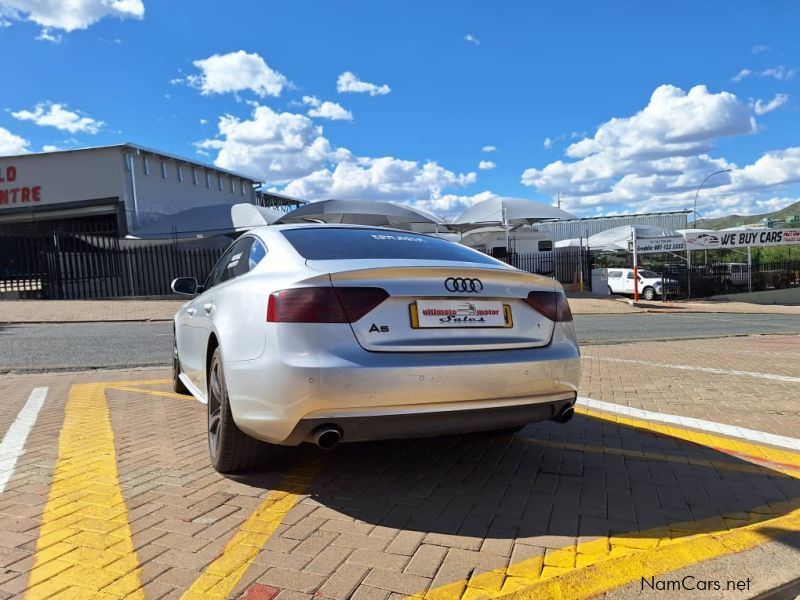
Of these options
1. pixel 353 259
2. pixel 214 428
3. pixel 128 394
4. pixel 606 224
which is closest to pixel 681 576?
pixel 353 259

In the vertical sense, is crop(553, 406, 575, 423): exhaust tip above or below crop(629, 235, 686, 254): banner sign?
below

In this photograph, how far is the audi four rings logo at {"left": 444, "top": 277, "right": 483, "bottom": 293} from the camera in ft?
9.72

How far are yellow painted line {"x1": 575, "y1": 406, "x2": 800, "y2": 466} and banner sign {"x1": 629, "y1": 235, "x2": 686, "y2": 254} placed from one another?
1925 cm

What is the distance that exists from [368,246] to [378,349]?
96 cm

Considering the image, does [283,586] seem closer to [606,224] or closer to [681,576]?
[681,576]

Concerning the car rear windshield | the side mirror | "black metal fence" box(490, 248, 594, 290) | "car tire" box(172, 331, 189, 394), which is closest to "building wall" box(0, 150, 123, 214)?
"black metal fence" box(490, 248, 594, 290)

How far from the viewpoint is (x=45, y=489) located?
322 cm

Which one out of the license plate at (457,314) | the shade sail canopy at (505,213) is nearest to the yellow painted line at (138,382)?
the license plate at (457,314)

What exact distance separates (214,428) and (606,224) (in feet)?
173

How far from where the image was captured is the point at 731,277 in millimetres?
27094

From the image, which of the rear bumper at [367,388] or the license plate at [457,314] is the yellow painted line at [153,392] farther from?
the license plate at [457,314]

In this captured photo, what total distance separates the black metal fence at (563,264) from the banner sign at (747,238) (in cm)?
496

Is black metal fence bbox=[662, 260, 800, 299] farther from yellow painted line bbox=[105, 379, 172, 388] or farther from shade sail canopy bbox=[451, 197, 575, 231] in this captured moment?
yellow painted line bbox=[105, 379, 172, 388]

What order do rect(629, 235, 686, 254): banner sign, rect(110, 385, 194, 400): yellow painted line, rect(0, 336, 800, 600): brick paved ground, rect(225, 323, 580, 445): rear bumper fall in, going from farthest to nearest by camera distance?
rect(629, 235, 686, 254): banner sign, rect(110, 385, 194, 400): yellow painted line, rect(225, 323, 580, 445): rear bumper, rect(0, 336, 800, 600): brick paved ground
